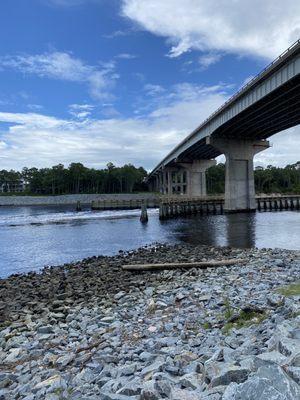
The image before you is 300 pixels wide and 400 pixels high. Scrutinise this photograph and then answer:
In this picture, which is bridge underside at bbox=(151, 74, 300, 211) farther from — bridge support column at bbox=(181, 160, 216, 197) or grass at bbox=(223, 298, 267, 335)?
grass at bbox=(223, 298, 267, 335)

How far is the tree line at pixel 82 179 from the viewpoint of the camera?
15400cm

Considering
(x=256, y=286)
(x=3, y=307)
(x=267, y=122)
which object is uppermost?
(x=267, y=122)

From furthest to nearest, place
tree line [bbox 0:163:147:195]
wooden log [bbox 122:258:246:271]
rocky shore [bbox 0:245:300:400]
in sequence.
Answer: tree line [bbox 0:163:147:195] < wooden log [bbox 122:258:246:271] < rocky shore [bbox 0:245:300:400]

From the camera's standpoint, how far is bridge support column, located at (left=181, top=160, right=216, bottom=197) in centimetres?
10350

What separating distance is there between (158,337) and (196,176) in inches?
3896

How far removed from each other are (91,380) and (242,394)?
2942mm

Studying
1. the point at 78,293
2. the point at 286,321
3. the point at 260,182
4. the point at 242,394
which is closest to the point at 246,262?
the point at 78,293

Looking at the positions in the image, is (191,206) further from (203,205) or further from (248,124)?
(248,124)

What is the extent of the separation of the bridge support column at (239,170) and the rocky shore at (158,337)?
49.9 m

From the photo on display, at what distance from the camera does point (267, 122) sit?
55.4m

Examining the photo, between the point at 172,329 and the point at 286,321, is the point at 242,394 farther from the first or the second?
the point at 172,329

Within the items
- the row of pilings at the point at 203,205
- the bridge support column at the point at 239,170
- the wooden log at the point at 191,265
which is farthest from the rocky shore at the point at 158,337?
the bridge support column at the point at 239,170

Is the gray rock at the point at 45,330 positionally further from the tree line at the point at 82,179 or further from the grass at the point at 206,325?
the tree line at the point at 82,179

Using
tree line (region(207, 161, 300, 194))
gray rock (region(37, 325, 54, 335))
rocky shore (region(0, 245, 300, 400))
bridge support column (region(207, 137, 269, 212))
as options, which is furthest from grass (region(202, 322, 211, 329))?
tree line (region(207, 161, 300, 194))
